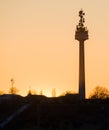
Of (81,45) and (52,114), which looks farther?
(81,45)

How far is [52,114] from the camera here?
7656 cm

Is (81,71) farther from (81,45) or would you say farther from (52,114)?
(52,114)

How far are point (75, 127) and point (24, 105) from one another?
1696 cm

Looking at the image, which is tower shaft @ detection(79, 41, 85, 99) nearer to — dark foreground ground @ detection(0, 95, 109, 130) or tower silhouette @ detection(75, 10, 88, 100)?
tower silhouette @ detection(75, 10, 88, 100)

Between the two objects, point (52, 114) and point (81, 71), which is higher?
point (81, 71)

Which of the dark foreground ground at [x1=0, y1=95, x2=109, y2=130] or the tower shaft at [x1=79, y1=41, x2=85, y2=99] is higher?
the tower shaft at [x1=79, y1=41, x2=85, y2=99]

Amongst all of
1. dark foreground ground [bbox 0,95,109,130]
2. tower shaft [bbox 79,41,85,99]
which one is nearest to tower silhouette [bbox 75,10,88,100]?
tower shaft [bbox 79,41,85,99]

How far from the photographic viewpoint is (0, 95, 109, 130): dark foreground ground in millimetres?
68812

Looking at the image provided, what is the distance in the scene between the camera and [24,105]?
3253 inches

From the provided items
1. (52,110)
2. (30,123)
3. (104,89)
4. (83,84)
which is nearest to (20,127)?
(30,123)

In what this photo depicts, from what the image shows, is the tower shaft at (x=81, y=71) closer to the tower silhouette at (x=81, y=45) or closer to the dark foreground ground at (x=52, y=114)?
the tower silhouette at (x=81, y=45)

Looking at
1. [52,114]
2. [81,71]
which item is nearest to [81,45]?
[81,71]

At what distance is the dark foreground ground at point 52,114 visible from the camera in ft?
226

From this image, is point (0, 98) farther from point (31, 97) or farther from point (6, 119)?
point (6, 119)
